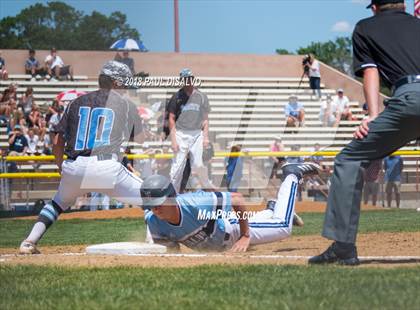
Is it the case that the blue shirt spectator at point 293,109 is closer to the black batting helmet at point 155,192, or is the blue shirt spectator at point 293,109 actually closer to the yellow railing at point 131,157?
the yellow railing at point 131,157

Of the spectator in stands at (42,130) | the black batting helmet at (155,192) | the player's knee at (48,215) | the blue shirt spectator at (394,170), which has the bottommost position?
the blue shirt spectator at (394,170)

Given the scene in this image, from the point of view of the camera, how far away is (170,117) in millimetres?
14391

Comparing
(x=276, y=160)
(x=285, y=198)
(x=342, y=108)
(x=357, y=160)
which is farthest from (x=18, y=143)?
(x=357, y=160)

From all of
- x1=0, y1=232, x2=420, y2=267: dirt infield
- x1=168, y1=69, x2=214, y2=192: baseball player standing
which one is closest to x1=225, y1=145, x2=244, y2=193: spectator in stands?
x1=168, y1=69, x2=214, y2=192: baseball player standing

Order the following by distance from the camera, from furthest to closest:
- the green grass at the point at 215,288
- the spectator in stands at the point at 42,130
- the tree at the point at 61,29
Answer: the tree at the point at 61,29 → the spectator in stands at the point at 42,130 → the green grass at the point at 215,288

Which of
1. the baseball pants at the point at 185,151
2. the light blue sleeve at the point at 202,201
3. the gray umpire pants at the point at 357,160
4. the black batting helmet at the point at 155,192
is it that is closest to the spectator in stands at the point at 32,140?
the baseball pants at the point at 185,151

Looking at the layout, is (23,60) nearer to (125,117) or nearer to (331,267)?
(125,117)

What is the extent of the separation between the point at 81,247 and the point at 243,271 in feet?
13.0

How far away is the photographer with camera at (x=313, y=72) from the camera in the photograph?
28.2 metres

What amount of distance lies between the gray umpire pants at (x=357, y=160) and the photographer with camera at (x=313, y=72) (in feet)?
71.6

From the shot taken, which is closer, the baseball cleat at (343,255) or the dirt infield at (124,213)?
the baseball cleat at (343,255)

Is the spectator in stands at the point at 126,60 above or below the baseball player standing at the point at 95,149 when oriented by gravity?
above

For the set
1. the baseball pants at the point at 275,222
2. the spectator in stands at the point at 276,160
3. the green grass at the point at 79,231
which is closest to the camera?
the baseball pants at the point at 275,222

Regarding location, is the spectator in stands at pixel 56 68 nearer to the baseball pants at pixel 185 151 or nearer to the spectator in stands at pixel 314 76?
the spectator in stands at pixel 314 76
